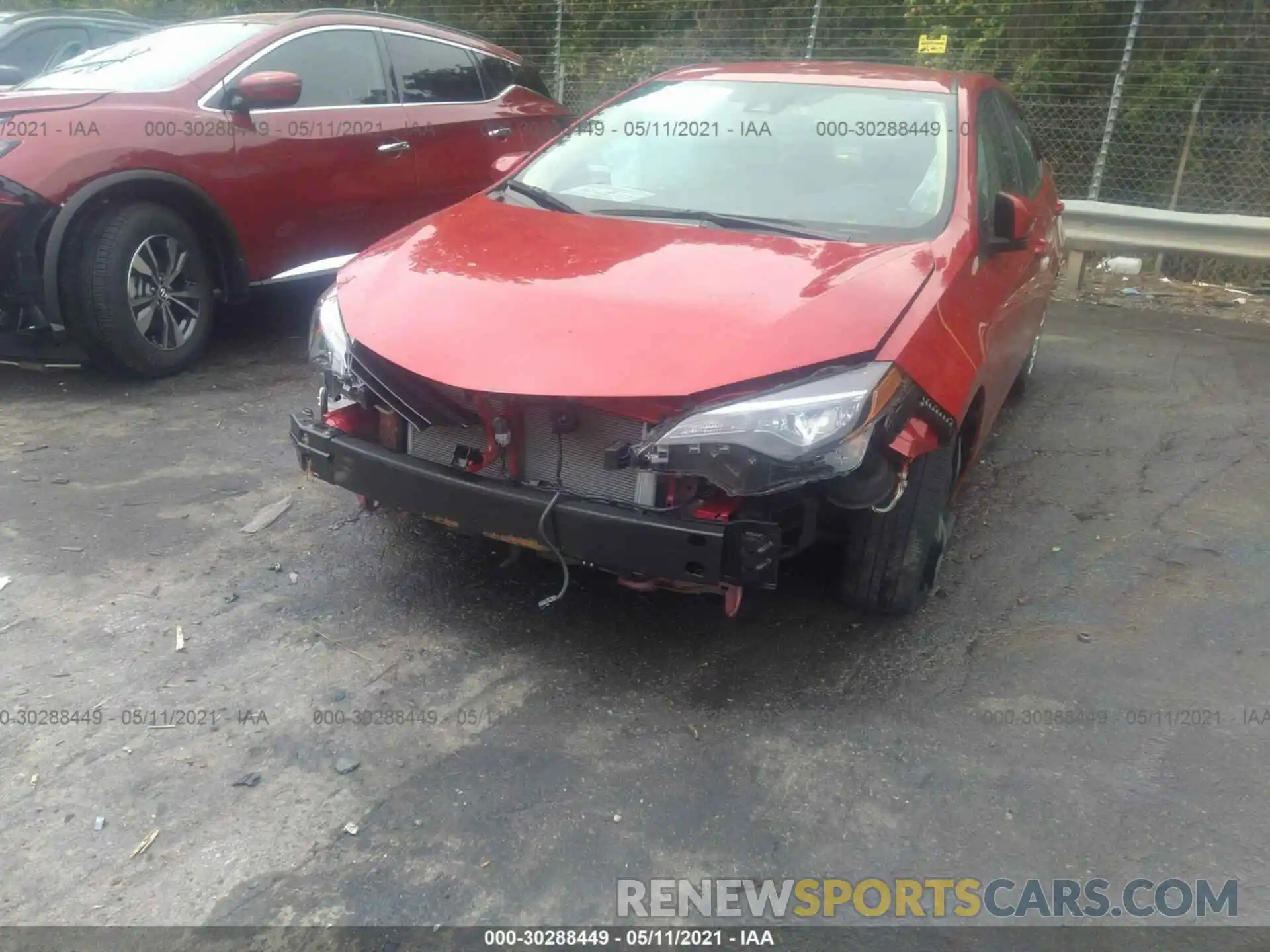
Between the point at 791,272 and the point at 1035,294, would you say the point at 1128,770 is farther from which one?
the point at 1035,294

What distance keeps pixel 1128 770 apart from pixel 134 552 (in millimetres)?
3144

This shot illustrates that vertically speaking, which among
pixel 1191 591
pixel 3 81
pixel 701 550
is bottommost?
pixel 1191 591

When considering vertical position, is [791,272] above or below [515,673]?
above

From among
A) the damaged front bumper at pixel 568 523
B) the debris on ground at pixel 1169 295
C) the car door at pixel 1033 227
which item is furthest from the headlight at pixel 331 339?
the debris on ground at pixel 1169 295

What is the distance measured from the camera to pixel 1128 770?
274cm

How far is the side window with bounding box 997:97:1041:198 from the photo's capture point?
475 centimetres

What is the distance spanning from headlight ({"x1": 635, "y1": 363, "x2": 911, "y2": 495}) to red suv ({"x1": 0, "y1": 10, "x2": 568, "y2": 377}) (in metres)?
3.39

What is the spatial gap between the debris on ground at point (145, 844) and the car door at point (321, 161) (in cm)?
372

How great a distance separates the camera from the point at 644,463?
2.64 meters

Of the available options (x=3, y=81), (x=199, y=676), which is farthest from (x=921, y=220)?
(x=3, y=81)

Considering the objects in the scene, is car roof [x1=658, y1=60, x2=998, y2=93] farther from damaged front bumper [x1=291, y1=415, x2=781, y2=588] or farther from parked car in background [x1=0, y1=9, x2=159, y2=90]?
parked car in background [x1=0, y1=9, x2=159, y2=90]

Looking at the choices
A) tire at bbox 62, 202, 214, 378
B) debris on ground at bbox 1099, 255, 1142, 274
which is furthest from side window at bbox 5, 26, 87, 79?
debris on ground at bbox 1099, 255, 1142, 274

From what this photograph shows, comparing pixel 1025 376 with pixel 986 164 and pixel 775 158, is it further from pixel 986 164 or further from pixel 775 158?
pixel 775 158

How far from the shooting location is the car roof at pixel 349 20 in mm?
5867
